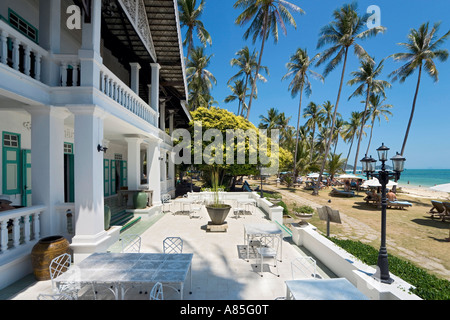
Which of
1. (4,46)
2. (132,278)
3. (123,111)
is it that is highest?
(4,46)

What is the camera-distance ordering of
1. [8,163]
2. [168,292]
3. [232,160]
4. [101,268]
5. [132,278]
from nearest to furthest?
[132,278] < [101,268] < [168,292] < [8,163] < [232,160]

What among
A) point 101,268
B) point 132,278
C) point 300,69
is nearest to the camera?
point 132,278

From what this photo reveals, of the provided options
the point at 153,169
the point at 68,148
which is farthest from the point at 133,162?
the point at 68,148

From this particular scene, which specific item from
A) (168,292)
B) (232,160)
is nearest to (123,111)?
(168,292)

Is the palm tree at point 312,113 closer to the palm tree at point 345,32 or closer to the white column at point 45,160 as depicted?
the palm tree at point 345,32

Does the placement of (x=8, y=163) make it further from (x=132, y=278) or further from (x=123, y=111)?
(x=132, y=278)

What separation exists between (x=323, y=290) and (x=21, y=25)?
10.2m

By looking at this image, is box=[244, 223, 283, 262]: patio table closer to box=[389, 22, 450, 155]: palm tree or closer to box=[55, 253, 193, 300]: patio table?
box=[55, 253, 193, 300]: patio table

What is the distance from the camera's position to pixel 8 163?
6.37m

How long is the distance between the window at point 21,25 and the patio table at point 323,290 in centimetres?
957

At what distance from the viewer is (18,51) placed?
4629 millimetres

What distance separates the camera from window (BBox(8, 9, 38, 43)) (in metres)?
5.95

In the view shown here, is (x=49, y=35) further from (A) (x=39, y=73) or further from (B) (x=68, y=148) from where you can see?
(B) (x=68, y=148)

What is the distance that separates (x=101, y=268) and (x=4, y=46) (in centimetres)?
A: 494
